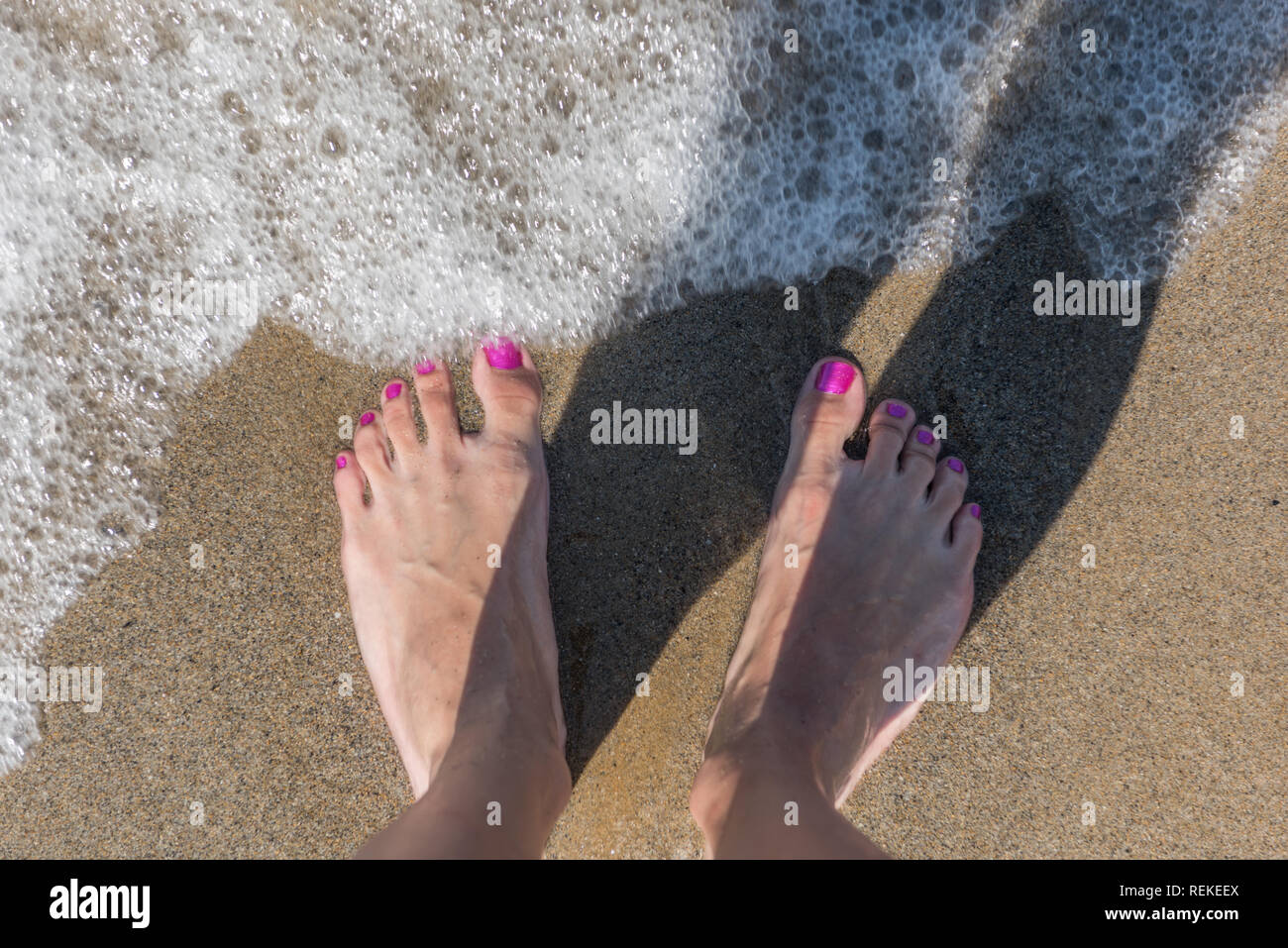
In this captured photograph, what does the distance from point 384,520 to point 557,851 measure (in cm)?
91

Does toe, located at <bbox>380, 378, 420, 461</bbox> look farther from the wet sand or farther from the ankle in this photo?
the ankle

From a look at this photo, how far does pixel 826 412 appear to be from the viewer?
1847mm

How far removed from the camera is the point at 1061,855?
1.84 m

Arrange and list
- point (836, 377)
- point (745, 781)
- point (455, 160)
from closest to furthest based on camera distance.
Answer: point (745, 781) < point (836, 377) < point (455, 160)

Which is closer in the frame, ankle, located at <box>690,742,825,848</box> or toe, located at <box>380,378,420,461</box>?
ankle, located at <box>690,742,825,848</box>

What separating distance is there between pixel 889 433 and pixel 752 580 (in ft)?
1.61

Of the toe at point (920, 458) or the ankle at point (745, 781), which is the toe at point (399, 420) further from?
the toe at point (920, 458)

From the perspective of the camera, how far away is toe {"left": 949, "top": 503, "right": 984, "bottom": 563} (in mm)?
1845

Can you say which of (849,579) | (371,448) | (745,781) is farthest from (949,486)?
(371,448)

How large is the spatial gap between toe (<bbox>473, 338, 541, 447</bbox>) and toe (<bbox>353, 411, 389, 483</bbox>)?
262 millimetres

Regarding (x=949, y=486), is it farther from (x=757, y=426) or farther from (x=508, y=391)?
(x=508, y=391)

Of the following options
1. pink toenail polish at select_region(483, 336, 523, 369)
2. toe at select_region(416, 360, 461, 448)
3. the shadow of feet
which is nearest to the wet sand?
the shadow of feet
